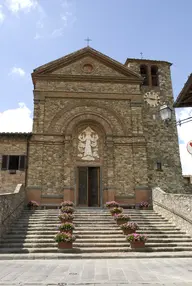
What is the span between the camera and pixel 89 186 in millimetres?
17375

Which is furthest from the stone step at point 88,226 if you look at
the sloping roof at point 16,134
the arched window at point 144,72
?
the arched window at point 144,72

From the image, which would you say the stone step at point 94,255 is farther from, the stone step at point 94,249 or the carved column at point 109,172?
the carved column at point 109,172

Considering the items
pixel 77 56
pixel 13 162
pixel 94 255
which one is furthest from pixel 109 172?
pixel 77 56

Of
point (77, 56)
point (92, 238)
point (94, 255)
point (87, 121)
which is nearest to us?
point (94, 255)

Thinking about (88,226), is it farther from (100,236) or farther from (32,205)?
(32,205)

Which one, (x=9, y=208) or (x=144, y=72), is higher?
(x=144, y=72)

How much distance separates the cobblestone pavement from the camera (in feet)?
18.5

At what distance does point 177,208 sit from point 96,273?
7.51 m

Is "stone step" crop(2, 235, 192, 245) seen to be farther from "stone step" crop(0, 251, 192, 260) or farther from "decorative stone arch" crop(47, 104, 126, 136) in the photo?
"decorative stone arch" crop(47, 104, 126, 136)

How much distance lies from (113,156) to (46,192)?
195 inches

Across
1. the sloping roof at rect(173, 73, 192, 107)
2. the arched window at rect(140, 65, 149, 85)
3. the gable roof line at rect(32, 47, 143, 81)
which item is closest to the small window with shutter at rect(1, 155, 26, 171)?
the gable roof line at rect(32, 47, 143, 81)

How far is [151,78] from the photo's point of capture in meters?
22.2

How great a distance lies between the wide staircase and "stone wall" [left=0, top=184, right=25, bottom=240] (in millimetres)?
314

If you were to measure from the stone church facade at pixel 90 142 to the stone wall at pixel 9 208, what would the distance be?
204 centimetres
